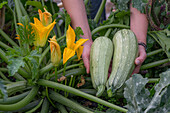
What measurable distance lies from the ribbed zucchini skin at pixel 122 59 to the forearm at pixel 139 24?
0.60ft

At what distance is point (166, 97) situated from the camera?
0.73 m

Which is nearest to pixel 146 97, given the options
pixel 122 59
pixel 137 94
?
pixel 137 94

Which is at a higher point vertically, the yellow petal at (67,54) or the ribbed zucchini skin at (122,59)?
the yellow petal at (67,54)

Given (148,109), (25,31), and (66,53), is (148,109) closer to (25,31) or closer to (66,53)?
(66,53)

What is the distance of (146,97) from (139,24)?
0.80 metres

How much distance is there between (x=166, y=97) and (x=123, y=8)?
3.23 feet

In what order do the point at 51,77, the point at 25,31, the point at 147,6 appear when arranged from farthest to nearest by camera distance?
1. the point at 147,6
2. the point at 51,77
3. the point at 25,31

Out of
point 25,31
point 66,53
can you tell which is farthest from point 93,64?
point 25,31

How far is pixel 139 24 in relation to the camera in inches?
56.8

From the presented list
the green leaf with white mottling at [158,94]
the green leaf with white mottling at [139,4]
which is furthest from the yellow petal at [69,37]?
the green leaf with white mottling at [139,4]

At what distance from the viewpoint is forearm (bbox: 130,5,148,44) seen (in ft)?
4.59

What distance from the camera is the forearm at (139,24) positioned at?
1.40m

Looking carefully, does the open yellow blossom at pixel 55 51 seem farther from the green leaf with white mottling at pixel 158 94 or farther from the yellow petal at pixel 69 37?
the green leaf with white mottling at pixel 158 94

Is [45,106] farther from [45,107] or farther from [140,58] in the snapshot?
[140,58]
